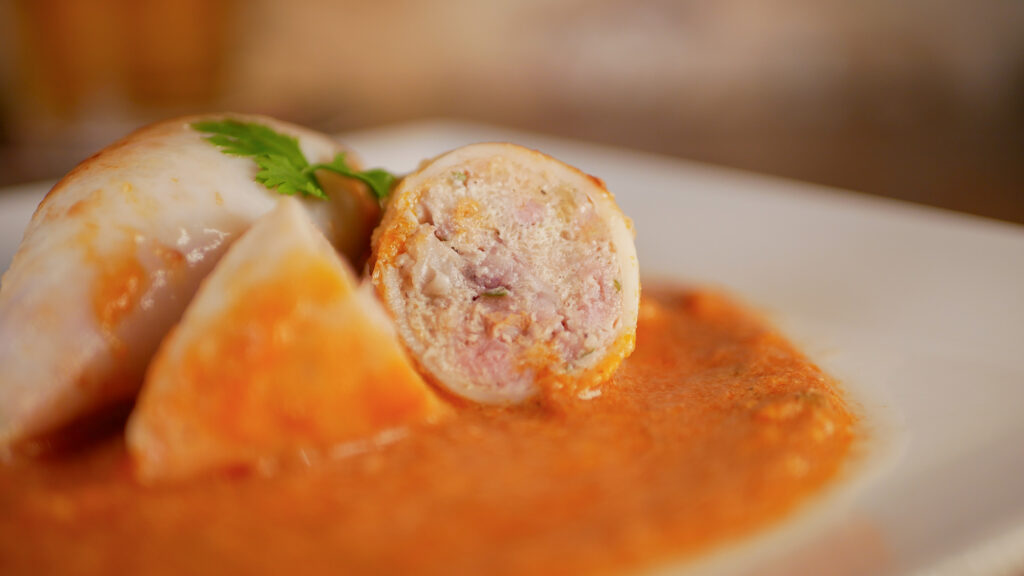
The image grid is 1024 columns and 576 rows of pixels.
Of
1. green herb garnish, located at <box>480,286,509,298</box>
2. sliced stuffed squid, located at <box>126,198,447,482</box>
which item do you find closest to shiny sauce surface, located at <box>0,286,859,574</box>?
sliced stuffed squid, located at <box>126,198,447,482</box>

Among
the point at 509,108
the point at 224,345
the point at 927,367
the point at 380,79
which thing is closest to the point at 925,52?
the point at 509,108

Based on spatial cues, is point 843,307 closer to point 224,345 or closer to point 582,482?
point 582,482

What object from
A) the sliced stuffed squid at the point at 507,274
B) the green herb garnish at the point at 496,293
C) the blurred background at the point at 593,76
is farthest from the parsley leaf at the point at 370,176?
the blurred background at the point at 593,76

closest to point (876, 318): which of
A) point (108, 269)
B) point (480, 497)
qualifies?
point (480, 497)

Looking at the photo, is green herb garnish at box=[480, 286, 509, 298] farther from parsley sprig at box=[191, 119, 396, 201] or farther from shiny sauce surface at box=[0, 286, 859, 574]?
parsley sprig at box=[191, 119, 396, 201]

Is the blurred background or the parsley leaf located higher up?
the parsley leaf
